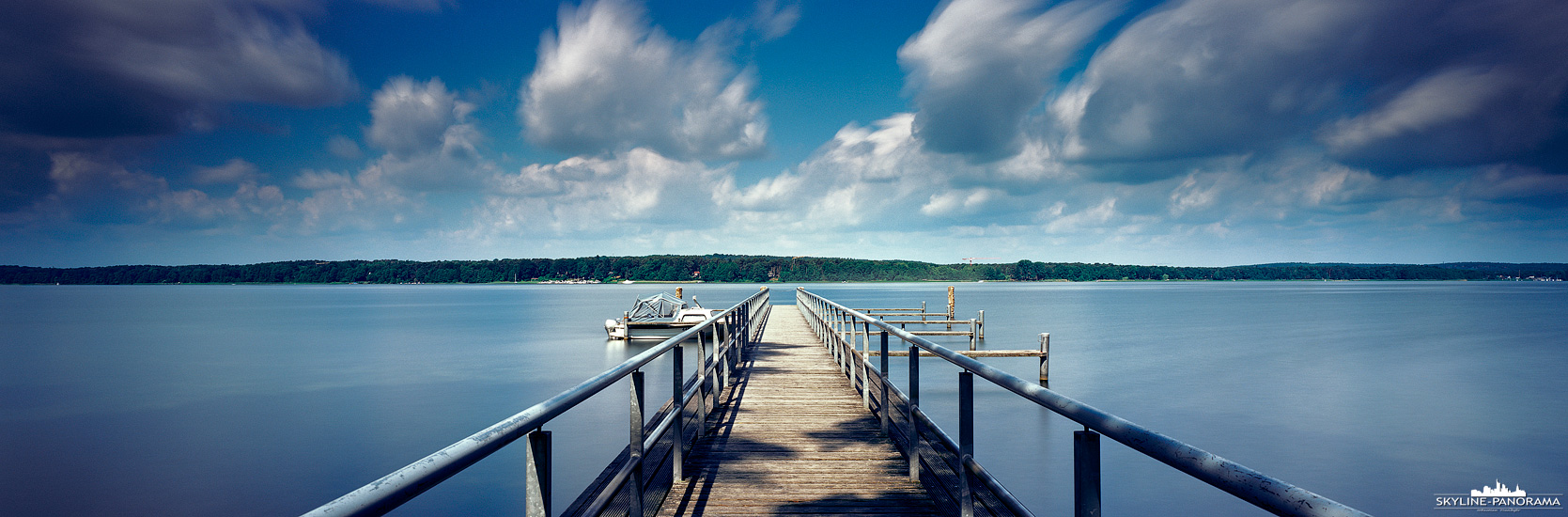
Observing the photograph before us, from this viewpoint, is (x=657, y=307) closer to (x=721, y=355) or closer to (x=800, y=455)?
(x=721, y=355)

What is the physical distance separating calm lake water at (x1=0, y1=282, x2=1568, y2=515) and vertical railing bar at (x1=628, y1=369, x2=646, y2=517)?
25.0 feet

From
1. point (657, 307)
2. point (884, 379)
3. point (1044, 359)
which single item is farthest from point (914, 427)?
point (657, 307)

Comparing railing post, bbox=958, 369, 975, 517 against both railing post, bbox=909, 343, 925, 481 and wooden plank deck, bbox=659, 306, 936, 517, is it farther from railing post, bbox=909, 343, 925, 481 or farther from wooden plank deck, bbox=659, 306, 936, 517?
railing post, bbox=909, 343, 925, 481

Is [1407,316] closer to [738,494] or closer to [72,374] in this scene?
[738,494]

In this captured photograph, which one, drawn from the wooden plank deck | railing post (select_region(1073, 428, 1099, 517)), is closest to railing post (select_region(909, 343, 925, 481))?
the wooden plank deck

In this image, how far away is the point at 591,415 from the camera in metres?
15.6

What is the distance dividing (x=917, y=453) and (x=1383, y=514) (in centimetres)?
1032

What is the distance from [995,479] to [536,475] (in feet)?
7.01

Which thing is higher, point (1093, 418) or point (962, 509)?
point (1093, 418)

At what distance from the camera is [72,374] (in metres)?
24.6

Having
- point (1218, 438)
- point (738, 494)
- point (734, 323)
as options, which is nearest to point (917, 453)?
point (738, 494)

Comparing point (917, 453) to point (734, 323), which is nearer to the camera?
point (917, 453)

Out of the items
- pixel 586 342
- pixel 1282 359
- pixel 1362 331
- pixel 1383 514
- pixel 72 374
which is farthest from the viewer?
pixel 1362 331

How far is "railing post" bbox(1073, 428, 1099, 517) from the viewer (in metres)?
2.06
